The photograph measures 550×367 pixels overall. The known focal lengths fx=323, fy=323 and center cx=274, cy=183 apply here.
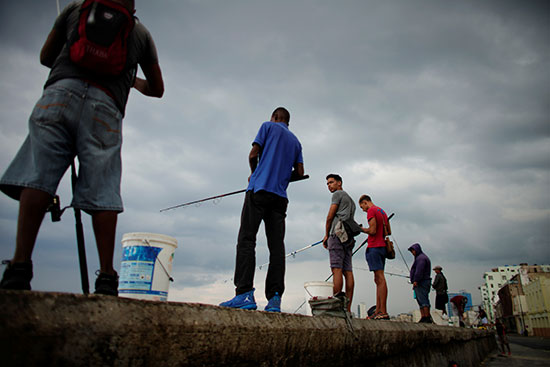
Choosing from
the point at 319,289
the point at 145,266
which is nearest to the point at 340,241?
the point at 319,289

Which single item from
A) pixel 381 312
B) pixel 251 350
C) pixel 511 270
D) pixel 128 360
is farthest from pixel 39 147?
pixel 511 270

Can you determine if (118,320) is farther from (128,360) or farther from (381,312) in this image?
(381,312)

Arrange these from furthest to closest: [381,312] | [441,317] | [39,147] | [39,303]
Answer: [441,317]
[381,312]
[39,147]
[39,303]

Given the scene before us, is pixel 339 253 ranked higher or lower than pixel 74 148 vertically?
lower

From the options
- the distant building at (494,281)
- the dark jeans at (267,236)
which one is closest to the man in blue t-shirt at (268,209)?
the dark jeans at (267,236)

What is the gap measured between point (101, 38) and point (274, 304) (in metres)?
2.17

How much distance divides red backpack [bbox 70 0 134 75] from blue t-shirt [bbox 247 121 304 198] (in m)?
1.50

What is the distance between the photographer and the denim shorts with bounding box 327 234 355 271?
4316 mm

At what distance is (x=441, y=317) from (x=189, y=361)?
9900 millimetres

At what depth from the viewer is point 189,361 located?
1220 mm

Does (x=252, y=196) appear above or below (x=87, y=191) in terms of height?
above

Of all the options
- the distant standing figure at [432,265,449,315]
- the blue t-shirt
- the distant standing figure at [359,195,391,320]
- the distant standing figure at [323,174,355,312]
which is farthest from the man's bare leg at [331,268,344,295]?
the distant standing figure at [432,265,449,315]

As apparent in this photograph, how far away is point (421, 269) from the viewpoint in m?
7.33

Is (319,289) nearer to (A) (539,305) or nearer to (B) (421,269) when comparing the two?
(B) (421,269)
